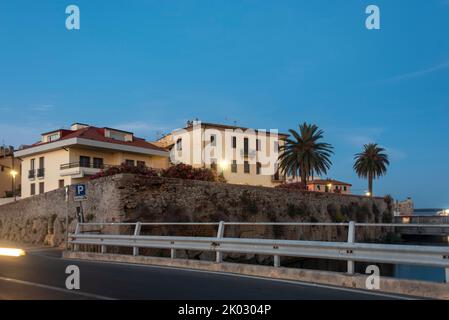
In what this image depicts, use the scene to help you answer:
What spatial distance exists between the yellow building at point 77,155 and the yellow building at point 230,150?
7.74m

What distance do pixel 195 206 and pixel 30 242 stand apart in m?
11.5

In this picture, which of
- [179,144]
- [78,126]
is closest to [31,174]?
[78,126]

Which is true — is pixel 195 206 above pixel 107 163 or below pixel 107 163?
below

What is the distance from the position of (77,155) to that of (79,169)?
7.38 ft

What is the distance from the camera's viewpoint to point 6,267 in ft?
43.2

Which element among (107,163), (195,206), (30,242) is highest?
(107,163)

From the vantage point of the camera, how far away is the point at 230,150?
6819cm

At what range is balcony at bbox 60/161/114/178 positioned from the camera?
1943 inches

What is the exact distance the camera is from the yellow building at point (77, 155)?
50281 millimetres
